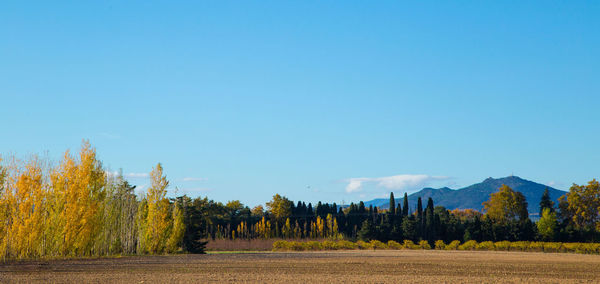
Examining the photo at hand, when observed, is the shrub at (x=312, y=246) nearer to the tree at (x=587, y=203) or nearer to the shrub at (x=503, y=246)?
the shrub at (x=503, y=246)

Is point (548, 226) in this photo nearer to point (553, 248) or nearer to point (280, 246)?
point (553, 248)

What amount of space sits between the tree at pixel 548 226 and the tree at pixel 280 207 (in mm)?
39637

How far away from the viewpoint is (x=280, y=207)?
306ft

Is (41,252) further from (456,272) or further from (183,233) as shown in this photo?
Result: (456,272)

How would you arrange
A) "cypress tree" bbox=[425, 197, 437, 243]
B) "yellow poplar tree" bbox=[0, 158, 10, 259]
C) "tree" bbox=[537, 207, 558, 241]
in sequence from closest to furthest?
"yellow poplar tree" bbox=[0, 158, 10, 259], "tree" bbox=[537, 207, 558, 241], "cypress tree" bbox=[425, 197, 437, 243]

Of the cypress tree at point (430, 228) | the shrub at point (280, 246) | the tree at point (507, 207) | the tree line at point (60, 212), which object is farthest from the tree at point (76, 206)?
the tree at point (507, 207)

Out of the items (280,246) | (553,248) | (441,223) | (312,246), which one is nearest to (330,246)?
(312,246)

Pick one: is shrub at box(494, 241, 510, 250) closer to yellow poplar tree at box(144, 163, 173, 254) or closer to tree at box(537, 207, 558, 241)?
tree at box(537, 207, 558, 241)

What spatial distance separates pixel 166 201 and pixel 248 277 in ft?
91.2

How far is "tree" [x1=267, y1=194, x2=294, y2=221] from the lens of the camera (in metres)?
93.1

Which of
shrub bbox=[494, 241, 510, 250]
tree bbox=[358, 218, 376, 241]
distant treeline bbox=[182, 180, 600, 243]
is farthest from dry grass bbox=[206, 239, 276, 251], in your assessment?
shrub bbox=[494, 241, 510, 250]

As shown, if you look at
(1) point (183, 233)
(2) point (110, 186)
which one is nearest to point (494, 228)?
(1) point (183, 233)

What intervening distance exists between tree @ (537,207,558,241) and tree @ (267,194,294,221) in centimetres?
3964

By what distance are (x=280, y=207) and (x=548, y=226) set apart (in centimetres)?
4182
